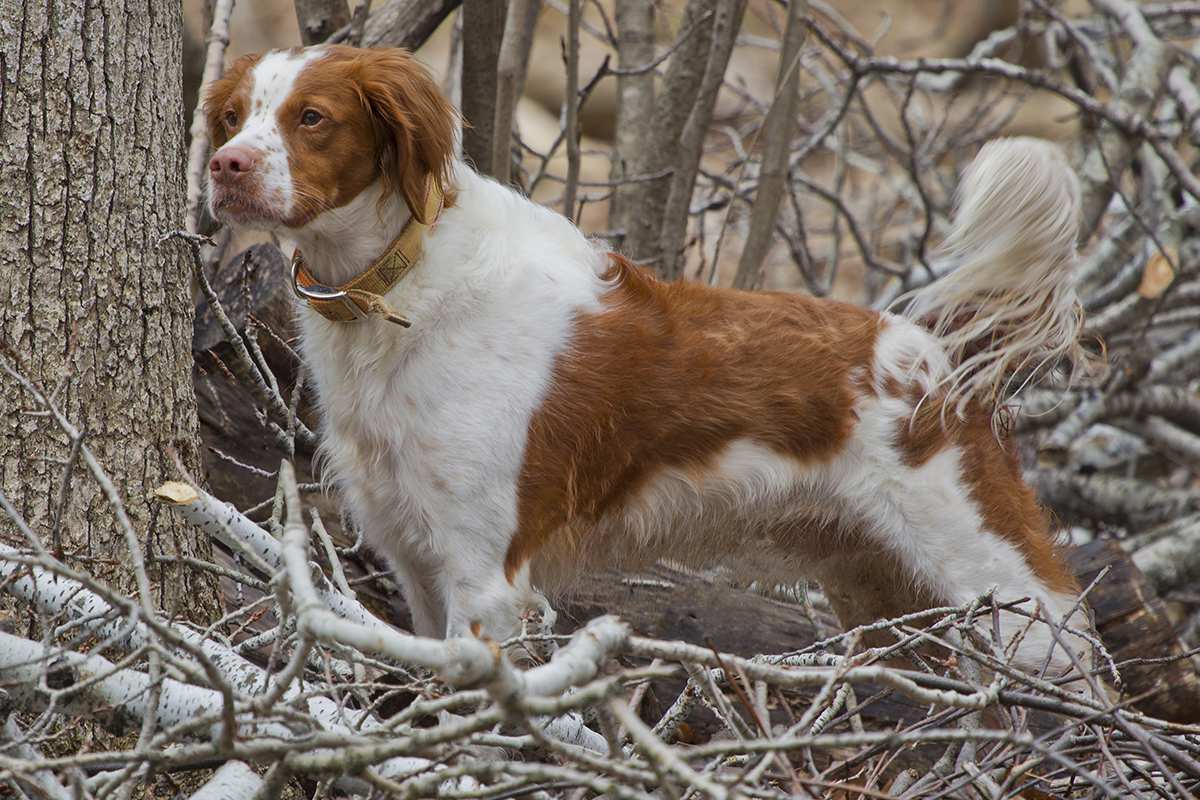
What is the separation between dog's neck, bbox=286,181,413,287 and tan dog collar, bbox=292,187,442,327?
0.03m

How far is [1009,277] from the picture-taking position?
11.9 ft

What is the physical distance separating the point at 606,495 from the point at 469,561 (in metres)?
0.44

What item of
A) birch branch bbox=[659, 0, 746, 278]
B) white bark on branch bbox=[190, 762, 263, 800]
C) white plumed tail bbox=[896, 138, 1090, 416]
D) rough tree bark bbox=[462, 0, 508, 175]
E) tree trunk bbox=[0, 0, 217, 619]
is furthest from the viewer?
birch branch bbox=[659, 0, 746, 278]

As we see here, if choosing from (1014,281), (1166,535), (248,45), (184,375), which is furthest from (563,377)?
(248,45)

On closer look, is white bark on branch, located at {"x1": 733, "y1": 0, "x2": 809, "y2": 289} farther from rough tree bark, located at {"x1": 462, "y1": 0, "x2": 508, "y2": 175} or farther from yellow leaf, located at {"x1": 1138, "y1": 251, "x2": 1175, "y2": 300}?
yellow leaf, located at {"x1": 1138, "y1": 251, "x2": 1175, "y2": 300}

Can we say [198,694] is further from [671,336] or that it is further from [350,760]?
[671,336]

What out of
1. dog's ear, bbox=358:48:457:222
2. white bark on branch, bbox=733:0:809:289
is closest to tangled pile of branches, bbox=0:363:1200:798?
dog's ear, bbox=358:48:457:222

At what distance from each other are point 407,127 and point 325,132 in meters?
0.19

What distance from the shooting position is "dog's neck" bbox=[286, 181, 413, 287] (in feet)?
10.3

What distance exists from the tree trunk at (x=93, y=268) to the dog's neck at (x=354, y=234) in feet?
1.27

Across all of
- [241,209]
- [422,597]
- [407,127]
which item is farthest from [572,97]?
[422,597]

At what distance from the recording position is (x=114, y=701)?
7.00 ft

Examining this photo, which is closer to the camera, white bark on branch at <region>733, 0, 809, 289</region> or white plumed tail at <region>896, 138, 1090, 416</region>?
white plumed tail at <region>896, 138, 1090, 416</region>

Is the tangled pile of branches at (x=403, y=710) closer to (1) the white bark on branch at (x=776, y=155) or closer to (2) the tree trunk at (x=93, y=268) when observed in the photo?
(2) the tree trunk at (x=93, y=268)
